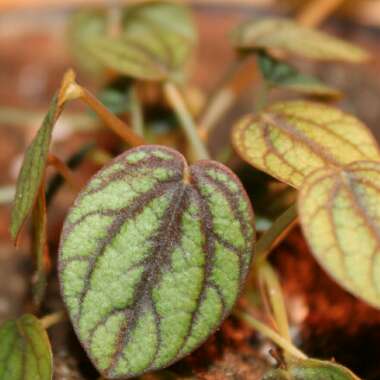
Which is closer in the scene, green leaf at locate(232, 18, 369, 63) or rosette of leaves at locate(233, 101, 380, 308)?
rosette of leaves at locate(233, 101, 380, 308)

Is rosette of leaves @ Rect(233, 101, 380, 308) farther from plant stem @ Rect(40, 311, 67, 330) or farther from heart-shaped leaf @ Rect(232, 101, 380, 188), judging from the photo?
plant stem @ Rect(40, 311, 67, 330)

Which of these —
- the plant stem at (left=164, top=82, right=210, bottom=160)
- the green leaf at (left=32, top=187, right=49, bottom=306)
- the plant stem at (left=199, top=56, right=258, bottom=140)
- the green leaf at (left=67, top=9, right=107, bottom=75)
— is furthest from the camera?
the green leaf at (left=67, top=9, right=107, bottom=75)

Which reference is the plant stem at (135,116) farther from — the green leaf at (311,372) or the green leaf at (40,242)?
the green leaf at (311,372)

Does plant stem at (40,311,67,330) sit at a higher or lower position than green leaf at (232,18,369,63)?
lower

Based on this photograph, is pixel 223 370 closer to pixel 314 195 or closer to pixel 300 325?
pixel 300 325

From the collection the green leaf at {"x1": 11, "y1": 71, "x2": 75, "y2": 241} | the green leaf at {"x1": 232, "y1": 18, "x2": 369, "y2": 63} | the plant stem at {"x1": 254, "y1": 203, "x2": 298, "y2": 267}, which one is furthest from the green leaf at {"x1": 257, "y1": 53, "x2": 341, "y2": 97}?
the green leaf at {"x1": 11, "y1": 71, "x2": 75, "y2": 241}

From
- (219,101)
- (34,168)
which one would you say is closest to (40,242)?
(34,168)
